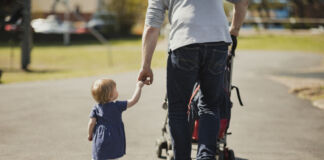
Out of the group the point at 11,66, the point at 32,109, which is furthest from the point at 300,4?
the point at 32,109

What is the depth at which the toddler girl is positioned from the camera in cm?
366

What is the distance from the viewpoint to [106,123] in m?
3.69

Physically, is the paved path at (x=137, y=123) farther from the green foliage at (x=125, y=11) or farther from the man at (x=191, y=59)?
the green foliage at (x=125, y=11)

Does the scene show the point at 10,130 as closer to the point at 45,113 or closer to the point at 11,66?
the point at 45,113

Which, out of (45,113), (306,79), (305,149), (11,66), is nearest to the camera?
(305,149)

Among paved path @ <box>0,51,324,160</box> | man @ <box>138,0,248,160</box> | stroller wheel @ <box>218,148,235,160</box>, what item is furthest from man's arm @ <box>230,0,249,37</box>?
paved path @ <box>0,51,324,160</box>

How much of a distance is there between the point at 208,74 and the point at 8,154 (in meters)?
2.52

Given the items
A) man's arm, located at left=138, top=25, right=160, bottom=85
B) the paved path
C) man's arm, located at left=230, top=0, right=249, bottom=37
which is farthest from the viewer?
the paved path

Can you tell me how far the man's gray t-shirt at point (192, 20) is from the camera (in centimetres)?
341

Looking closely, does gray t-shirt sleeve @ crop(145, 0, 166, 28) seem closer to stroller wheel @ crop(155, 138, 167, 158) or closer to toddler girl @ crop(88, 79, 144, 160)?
toddler girl @ crop(88, 79, 144, 160)

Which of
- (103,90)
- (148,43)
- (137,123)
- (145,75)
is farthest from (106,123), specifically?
(137,123)

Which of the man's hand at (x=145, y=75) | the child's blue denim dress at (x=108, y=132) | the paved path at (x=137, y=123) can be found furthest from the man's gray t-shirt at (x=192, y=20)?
the paved path at (x=137, y=123)

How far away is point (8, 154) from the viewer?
4.94m

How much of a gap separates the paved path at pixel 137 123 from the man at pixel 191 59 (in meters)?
1.34
